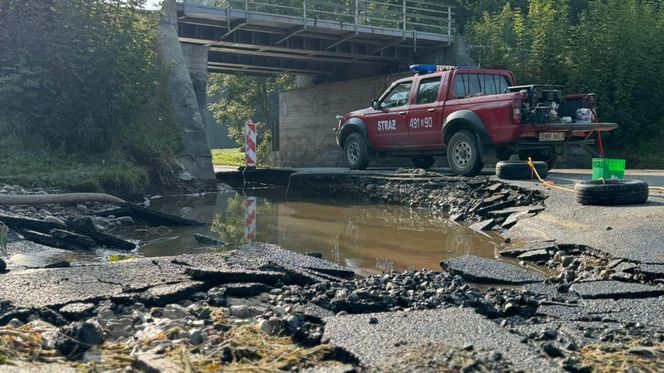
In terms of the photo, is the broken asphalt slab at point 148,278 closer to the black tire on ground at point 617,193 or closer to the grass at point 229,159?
the black tire on ground at point 617,193

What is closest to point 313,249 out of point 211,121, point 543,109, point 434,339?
point 434,339

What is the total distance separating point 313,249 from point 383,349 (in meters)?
3.89

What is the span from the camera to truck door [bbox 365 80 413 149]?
13.5 meters

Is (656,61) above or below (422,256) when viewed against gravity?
above

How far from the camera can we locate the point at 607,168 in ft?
27.1

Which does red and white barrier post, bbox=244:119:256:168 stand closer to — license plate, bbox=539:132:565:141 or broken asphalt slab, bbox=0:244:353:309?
license plate, bbox=539:132:565:141

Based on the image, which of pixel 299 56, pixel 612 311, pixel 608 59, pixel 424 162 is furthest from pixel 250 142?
pixel 612 311

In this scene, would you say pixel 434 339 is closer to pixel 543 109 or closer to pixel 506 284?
pixel 506 284

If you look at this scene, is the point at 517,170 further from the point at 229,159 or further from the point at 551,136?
the point at 229,159

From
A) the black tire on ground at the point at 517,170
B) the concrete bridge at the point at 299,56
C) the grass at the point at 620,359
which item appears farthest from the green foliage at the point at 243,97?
the grass at the point at 620,359

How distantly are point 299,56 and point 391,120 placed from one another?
1357 centimetres

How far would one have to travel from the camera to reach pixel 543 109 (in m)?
11.2

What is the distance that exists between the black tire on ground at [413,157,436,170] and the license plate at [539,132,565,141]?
395cm

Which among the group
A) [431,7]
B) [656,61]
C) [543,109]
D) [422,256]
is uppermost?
[431,7]
